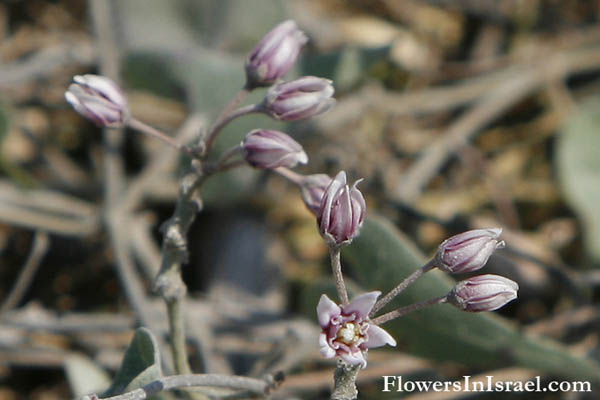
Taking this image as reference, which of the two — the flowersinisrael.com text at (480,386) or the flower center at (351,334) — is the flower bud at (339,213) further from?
the flowersinisrael.com text at (480,386)

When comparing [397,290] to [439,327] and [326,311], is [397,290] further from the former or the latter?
[439,327]

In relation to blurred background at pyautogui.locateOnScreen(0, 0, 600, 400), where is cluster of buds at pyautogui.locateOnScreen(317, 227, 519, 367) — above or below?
below

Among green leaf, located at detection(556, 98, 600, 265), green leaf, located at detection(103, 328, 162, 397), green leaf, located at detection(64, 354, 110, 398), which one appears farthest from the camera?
green leaf, located at detection(556, 98, 600, 265)

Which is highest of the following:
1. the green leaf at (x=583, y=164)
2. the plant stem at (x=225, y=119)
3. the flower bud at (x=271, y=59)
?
the green leaf at (x=583, y=164)

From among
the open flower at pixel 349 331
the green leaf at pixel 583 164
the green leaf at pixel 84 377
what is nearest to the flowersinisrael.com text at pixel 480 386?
the green leaf at pixel 583 164

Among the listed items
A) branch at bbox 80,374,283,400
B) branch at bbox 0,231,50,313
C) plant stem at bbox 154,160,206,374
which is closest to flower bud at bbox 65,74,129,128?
plant stem at bbox 154,160,206,374

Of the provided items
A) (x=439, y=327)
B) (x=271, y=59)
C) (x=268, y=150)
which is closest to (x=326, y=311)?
(x=268, y=150)

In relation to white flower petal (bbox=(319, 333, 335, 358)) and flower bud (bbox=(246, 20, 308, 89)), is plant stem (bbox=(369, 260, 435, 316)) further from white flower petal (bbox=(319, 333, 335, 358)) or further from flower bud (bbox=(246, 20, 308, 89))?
flower bud (bbox=(246, 20, 308, 89))
